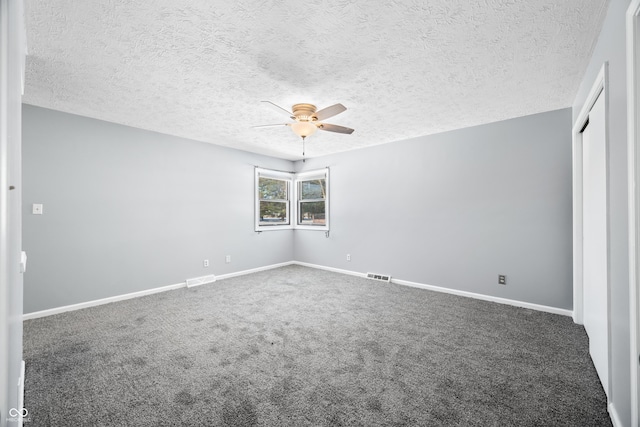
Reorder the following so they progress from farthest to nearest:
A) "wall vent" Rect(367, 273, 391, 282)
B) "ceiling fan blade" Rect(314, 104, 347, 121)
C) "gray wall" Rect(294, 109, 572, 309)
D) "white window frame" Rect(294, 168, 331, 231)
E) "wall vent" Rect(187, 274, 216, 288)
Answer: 1. "white window frame" Rect(294, 168, 331, 231)
2. "wall vent" Rect(367, 273, 391, 282)
3. "wall vent" Rect(187, 274, 216, 288)
4. "gray wall" Rect(294, 109, 572, 309)
5. "ceiling fan blade" Rect(314, 104, 347, 121)

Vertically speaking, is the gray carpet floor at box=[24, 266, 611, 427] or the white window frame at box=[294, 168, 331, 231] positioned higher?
the white window frame at box=[294, 168, 331, 231]

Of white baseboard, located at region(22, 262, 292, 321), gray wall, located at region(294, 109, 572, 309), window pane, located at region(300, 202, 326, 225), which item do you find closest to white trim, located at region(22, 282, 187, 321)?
white baseboard, located at region(22, 262, 292, 321)

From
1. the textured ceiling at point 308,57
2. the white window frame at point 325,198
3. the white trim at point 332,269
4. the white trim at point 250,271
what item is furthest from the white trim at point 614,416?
the white trim at point 250,271

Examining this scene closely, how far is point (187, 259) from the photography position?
4414 mm

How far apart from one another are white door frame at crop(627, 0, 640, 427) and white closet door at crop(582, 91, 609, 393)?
2.17ft

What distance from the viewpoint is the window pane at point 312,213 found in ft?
19.3

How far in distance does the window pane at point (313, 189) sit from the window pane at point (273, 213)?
51 centimetres

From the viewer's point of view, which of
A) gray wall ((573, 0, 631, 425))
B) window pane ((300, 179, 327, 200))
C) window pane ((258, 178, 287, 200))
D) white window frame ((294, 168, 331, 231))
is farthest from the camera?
window pane ((300, 179, 327, 200))

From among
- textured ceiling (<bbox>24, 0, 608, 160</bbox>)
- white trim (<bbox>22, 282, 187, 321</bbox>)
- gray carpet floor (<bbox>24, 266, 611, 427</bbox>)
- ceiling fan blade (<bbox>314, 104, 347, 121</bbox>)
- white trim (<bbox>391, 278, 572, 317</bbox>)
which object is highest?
textured ceiling (<bbox>24, 0, 608, 160</bbox>)

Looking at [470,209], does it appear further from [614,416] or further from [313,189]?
[313,189]

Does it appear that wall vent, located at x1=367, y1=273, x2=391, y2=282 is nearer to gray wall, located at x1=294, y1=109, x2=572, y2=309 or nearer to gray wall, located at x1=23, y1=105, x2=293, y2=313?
gray wall, located at x1=294, y1=109, x2=572, y2=309

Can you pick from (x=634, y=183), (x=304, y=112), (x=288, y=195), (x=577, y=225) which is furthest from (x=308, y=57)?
(x=288, y=195)

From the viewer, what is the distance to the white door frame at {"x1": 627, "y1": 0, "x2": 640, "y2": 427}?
120 cm

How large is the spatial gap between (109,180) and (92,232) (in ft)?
2.32
